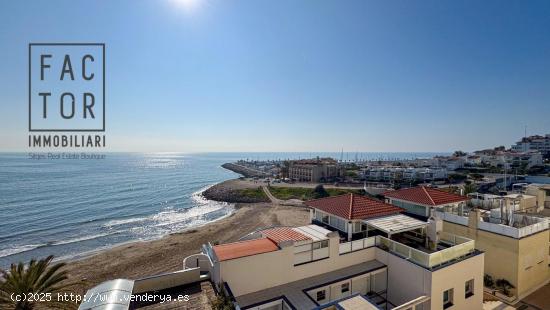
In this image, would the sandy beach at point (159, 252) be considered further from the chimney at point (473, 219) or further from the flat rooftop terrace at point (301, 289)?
the chimney at point (473, 219)

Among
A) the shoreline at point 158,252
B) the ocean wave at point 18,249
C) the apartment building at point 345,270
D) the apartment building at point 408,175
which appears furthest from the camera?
the apartment building at point 408,175

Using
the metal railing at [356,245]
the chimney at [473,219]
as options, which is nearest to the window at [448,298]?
the metal railing at [356,245]

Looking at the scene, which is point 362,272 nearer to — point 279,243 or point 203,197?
point 279,243

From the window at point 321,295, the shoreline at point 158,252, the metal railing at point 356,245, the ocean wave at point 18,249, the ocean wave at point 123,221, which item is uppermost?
the metal railing at point 356,245

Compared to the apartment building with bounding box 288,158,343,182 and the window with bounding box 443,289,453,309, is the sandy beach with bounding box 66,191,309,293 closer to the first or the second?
the window with bounding box 443,289,453,309

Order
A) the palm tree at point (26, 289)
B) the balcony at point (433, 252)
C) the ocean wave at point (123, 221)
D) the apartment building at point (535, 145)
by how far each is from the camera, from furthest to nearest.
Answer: the apartment building at point (535, 145) < the ocean wave at point (123, 221) < the balcony at point (433, 252) < the palm tree at point (26, 289)

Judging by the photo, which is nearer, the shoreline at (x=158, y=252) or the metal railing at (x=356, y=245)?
the metal railing at (x=356, y=245)

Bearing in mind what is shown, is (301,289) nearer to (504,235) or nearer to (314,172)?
(504,235)
